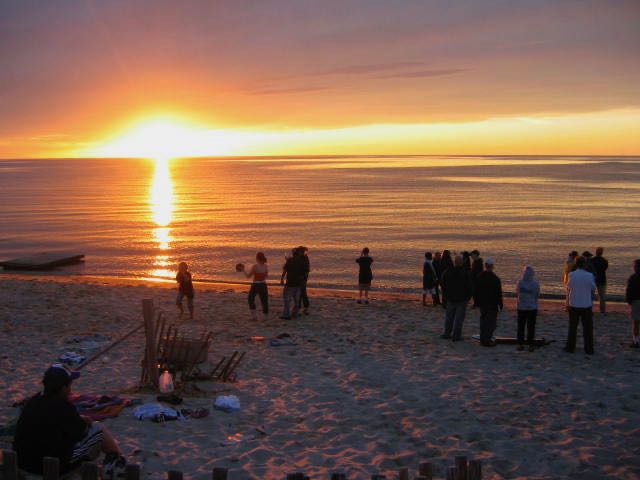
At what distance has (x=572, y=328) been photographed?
37.4 ft

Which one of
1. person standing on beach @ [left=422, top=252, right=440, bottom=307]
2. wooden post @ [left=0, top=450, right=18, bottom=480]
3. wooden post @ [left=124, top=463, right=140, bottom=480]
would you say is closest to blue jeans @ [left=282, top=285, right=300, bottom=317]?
person standing on beach @ [left=422, top=252, right=440, bottom=307]

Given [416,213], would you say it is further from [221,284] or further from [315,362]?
[315,362]

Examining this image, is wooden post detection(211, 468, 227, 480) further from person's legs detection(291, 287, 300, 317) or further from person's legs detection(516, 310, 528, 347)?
person's legs detection(291, 287, 300, 317)

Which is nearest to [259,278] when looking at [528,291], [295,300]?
[295,300]

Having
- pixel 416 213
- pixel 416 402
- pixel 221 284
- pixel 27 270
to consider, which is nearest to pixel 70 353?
pixel 416 402

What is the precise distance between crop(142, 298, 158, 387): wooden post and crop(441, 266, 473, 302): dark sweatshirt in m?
6.31

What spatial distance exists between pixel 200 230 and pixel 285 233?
701 cm

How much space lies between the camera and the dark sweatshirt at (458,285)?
1230 centimetres

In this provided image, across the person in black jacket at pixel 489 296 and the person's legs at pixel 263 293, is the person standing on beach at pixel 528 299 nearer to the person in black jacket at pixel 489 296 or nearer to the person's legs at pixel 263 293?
the person in black jacket at pixel 489 296

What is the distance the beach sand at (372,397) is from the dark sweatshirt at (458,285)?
3.27ft

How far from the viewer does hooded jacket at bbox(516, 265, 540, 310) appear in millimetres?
11709

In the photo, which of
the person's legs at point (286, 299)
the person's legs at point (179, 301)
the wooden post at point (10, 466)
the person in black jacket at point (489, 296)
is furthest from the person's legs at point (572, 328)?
the wooden post at point (10, 466)

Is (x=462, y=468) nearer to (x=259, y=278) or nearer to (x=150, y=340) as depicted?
(x=150, y=340)

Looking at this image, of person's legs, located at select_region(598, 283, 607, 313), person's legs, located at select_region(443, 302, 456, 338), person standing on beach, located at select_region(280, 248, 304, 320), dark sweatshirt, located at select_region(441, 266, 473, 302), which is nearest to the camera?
dark sweatshirt, located at select_region(441, 266, 473, 302)
